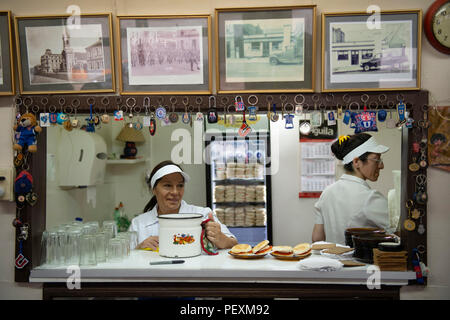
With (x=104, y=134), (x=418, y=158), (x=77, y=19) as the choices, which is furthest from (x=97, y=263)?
(x=104, y=134)

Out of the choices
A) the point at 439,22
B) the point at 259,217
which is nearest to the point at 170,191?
the point at 259,217

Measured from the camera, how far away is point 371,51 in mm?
2244

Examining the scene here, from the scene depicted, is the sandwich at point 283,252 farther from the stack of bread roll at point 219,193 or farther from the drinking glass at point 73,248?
the stack of bread roll at point 219,193

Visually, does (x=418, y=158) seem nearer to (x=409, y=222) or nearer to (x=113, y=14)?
(x=409, y=222)

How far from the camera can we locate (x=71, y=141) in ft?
11.7

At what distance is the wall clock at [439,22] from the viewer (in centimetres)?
218

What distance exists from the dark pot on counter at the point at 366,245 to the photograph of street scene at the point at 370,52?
0.92 metres

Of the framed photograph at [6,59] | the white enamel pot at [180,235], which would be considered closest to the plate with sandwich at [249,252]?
the white enamel pot at [180,235]

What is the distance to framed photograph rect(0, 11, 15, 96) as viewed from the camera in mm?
2361

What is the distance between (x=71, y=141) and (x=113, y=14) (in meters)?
1.58

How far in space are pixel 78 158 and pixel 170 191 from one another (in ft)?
4.07

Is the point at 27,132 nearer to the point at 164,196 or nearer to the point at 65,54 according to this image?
the point at 65,54

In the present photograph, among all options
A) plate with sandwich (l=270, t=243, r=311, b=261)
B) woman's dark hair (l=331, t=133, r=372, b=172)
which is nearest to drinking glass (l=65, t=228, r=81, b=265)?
plate with sandwich (l=270, t=243, r=311, b=261)

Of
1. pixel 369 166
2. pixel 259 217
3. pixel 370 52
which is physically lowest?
pixel 259 217
